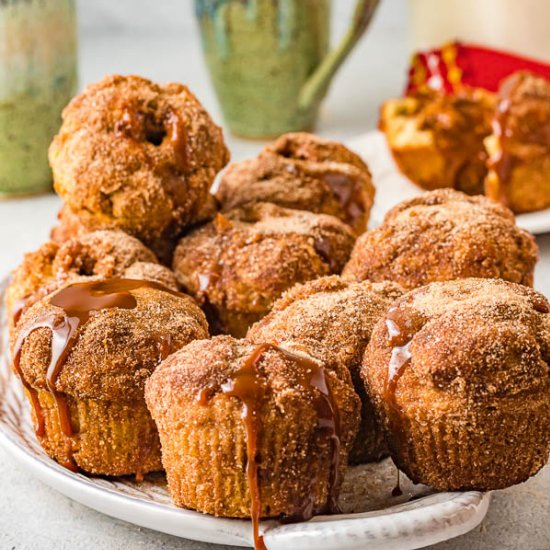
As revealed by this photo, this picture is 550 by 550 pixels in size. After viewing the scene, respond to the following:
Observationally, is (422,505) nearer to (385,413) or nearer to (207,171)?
(385,413)

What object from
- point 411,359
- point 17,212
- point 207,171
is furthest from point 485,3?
point 411,359

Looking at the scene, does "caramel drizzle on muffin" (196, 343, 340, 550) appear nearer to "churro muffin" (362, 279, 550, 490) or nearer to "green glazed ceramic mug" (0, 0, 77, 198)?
"churro muffin" (362, 279, 550, 490)

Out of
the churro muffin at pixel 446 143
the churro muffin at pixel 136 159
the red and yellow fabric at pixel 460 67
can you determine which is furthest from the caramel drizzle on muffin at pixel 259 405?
the red and yellow fabric at pixel 460 67

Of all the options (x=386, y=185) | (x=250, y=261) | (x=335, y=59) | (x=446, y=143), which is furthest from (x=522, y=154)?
(x=250, y=261)

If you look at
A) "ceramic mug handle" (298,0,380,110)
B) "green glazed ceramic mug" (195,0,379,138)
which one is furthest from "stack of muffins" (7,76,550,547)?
"green glazed ceramic mug" (195,0,379,138)

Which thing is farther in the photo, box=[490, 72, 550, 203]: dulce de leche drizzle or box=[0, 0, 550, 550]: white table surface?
box=[490, 72, 550, 203]: dulce de leche drizzle

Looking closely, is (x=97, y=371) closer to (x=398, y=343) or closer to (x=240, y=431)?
(x=240, y=431)
